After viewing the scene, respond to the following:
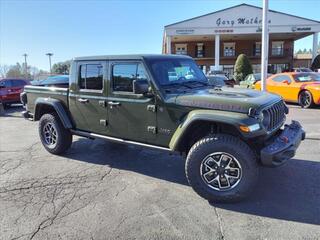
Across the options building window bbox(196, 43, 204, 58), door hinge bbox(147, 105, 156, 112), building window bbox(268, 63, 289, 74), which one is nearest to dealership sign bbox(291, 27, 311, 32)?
building window bbox(268, 63, 289, 74)

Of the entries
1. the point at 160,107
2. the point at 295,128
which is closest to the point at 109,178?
the point at 160,107

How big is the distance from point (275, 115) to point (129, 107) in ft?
7.08

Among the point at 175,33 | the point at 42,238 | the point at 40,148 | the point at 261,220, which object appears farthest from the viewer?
the point at 175,33

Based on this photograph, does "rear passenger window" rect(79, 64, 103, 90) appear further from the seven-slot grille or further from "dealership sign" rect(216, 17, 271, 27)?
"dealership sign" rect(216, 17, 271, 27)

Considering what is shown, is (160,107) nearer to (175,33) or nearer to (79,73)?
(79,73)

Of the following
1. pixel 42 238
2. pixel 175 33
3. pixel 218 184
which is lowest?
pixel 42 238

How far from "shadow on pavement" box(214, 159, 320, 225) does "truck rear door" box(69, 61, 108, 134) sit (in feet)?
8.31

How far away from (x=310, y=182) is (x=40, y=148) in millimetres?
5571

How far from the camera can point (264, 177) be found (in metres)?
4.70

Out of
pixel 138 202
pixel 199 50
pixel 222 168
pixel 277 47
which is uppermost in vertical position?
pixel 277 47

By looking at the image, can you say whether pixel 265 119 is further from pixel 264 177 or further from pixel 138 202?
pixel 138 202

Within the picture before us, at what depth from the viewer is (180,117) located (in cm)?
415

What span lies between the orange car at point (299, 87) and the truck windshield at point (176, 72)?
7.83m

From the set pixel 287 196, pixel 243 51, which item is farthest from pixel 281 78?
pixel 243 51
